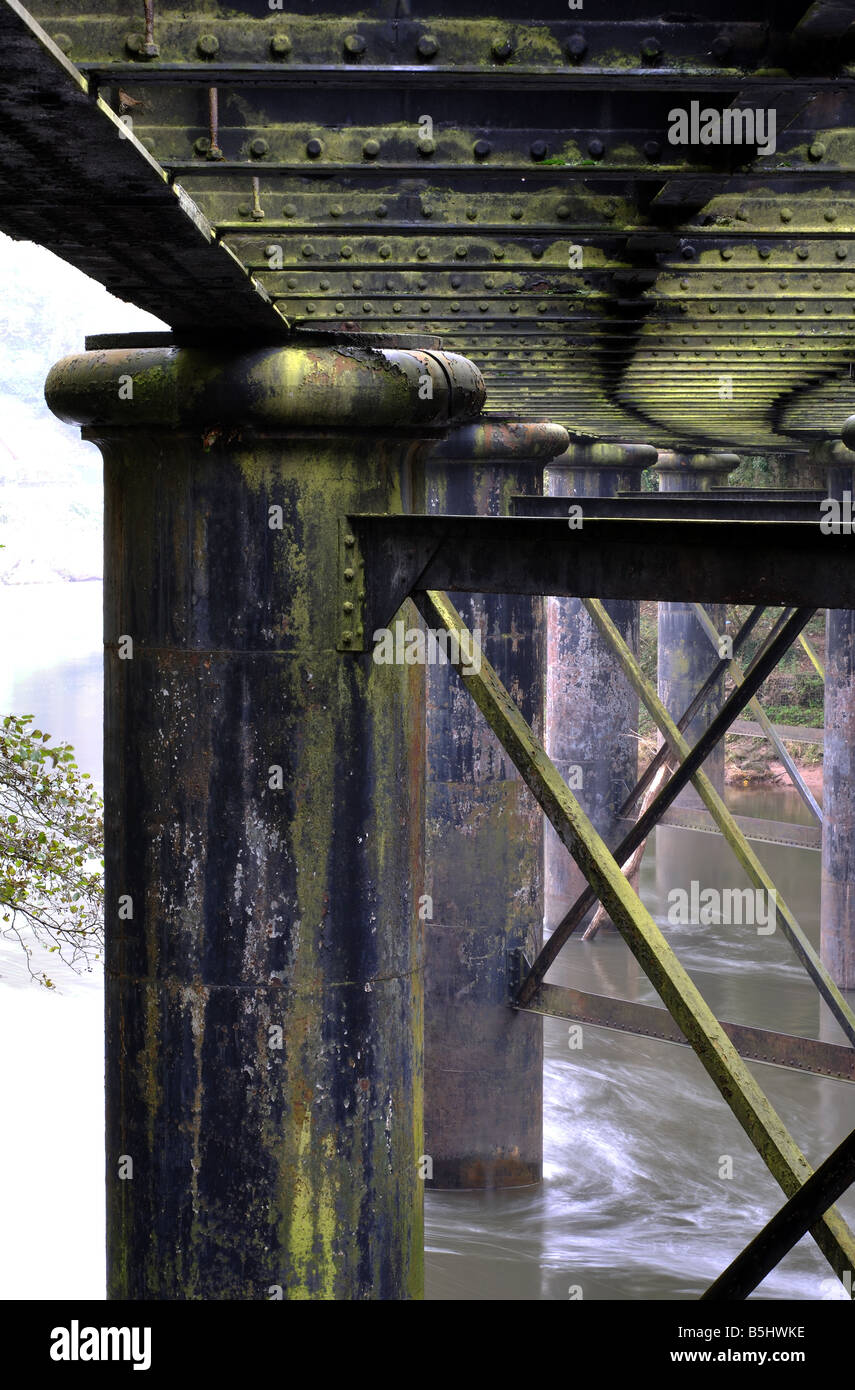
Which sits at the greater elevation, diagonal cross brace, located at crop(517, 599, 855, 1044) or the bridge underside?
the bridge underside

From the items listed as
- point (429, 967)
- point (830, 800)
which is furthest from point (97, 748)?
point (429, 967)

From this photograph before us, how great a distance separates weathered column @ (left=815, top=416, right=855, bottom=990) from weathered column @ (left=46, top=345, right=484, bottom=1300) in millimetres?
11714

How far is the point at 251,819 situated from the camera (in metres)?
4.91

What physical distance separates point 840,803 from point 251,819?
39.9ft

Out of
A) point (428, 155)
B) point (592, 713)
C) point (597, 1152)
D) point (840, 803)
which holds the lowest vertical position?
point (597, 1152)

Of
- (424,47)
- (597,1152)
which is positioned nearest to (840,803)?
(597,1152)

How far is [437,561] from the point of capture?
194 inches

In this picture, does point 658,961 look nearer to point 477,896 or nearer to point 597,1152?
point 477,896

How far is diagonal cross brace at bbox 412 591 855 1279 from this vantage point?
16.3 ft

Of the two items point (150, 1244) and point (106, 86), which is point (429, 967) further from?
point (106, 86)

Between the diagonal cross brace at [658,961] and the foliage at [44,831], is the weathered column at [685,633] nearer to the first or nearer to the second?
the foliage at [44,831]

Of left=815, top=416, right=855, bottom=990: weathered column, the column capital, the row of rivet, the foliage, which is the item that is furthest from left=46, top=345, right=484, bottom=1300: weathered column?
left=815, top=416, right=855, bottom=990: weathered column

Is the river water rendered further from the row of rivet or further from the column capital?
the row of rivet

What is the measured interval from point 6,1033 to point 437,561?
16292 mm
